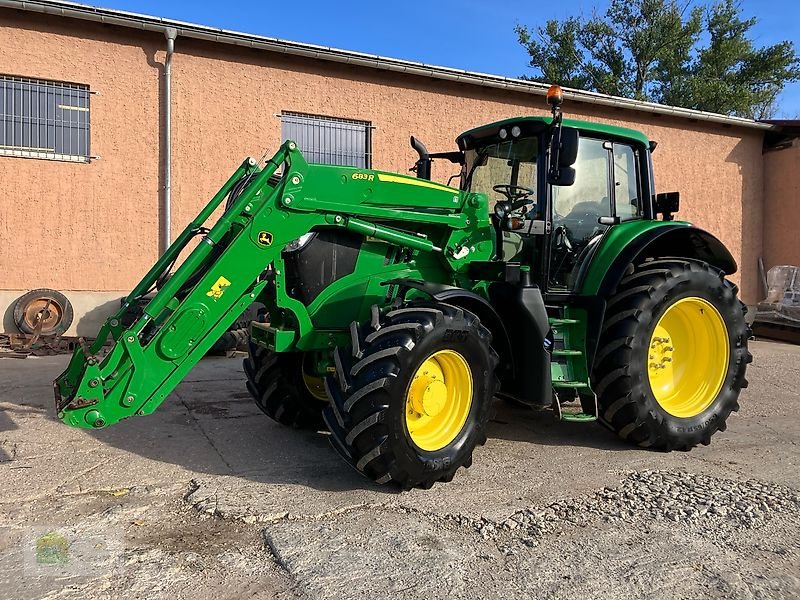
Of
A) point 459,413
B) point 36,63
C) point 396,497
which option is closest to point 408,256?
point 459,413

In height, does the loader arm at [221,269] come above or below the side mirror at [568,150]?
below

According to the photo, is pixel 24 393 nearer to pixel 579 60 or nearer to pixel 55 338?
pixel 55 338

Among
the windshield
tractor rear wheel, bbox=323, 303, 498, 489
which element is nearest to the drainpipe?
the windshield

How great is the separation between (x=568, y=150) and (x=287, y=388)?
2593 mm

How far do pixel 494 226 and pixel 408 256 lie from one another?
698 millimetres

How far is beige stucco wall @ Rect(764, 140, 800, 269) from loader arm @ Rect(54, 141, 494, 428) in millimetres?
12756

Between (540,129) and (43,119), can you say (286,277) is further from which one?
(43,119)

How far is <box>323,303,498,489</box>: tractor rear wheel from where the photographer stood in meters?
3.49

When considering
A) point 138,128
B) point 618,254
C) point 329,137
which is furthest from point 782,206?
point 138,128

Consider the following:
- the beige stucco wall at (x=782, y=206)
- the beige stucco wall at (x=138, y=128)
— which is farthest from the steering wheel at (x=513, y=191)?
the beige stucco wall at (x=782, y=206)

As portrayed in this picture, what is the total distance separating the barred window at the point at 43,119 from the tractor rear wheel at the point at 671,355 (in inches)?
311

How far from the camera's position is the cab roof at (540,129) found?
4672 mm

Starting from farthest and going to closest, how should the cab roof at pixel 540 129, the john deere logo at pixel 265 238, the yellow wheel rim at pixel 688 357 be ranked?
the yellow wheel rim at pixel 688 357, the cab roof at pixel 540 129, the john deere logo at pixel 265 238

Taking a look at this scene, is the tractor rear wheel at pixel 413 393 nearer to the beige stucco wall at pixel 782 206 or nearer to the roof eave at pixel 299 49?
the roof eave at pixel 299 49
